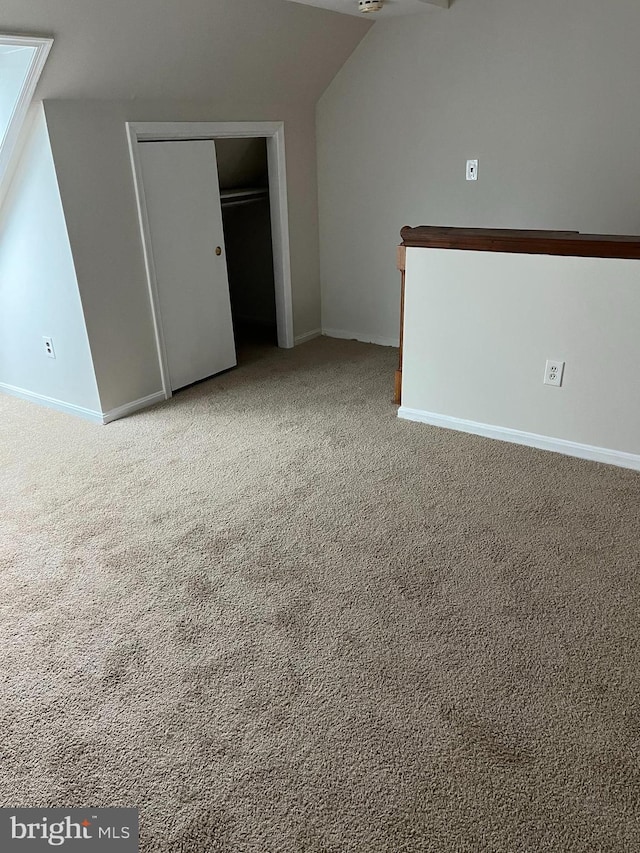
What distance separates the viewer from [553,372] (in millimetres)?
3004

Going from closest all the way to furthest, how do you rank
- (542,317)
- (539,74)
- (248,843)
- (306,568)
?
(248,843)
(306,568)
(542,317)
(539,74)

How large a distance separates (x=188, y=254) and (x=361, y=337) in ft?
5.01

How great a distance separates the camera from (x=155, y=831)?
149cm

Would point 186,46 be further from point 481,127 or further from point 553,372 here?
point 553,372

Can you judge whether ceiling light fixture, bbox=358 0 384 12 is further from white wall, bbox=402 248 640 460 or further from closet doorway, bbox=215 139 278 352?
closet doorway, bbox=215 139 278 352

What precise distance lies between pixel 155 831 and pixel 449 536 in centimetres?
144

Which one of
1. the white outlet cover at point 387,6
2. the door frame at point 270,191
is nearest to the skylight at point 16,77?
the door frame at point 270,191

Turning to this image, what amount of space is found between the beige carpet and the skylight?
156cm

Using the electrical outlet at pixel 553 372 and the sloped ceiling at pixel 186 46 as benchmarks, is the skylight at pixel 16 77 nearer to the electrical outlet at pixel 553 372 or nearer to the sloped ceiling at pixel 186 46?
the sloped ceiling at pixel 186 46

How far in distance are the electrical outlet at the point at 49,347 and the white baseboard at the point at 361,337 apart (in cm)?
210

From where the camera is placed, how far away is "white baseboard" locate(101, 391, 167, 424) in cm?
365

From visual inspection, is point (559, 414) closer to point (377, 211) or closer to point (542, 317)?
point (542, 317)

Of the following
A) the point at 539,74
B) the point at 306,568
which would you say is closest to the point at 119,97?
the point at 539,74

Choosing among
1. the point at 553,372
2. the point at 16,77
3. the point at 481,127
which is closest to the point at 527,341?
the point at 553,372
